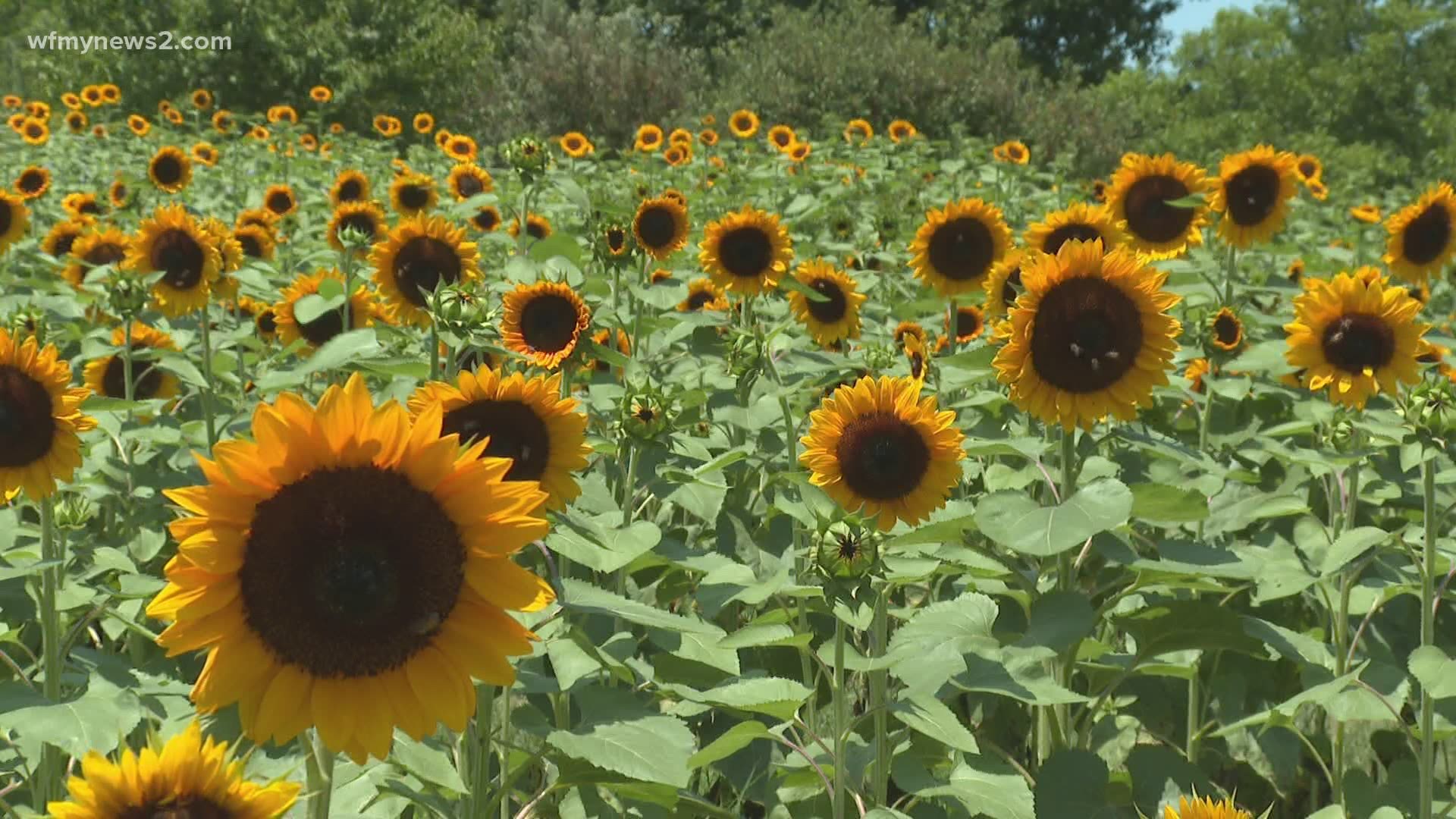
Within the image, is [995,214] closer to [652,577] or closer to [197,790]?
[652,577]

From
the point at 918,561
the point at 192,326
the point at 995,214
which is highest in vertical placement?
the point at 995,214

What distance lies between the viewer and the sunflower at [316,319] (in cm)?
397

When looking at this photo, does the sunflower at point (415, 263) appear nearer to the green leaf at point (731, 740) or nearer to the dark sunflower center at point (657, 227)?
the dark sunflower center at point (657, 227)

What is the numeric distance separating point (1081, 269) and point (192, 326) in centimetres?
325

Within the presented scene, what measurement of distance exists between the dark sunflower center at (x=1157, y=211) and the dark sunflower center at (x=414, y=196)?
297 cm

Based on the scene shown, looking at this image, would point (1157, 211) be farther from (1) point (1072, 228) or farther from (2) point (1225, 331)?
(2) point (1225, 331)

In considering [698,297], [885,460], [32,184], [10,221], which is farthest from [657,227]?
[32,184]

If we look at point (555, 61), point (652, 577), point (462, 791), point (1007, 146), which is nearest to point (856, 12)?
point (555, 61)

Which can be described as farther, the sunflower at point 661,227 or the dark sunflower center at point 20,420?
the sunflower at point 661,227

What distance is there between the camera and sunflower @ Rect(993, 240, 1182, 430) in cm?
235

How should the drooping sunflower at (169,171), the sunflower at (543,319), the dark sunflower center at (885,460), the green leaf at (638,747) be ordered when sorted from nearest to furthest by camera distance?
the green leaf at (638,747) → the dark sunflower center at (885,460) → the sunflower at (543,319) → the drooping sunflower at (169,171)

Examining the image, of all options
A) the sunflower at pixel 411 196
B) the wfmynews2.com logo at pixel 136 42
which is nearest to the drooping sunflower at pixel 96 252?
the sunflower at pixel 411 196

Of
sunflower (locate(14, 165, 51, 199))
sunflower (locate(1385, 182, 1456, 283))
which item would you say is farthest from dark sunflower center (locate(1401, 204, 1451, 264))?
sunflower (locate(14, 165, 51, 199))

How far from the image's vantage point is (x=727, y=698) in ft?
6.05
